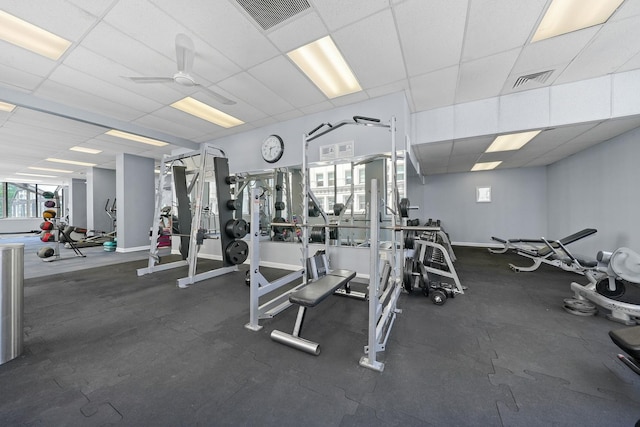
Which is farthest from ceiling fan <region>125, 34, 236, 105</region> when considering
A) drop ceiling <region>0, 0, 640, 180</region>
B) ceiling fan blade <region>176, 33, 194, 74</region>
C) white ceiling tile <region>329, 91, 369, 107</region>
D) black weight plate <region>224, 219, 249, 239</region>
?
white ceiling tile <region>329, 91, 369, 107</region>

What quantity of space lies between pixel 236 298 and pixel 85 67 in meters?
3.55


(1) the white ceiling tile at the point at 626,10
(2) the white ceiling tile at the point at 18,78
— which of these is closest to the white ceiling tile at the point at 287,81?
(2) the white ceiling tile at the point at 18,78

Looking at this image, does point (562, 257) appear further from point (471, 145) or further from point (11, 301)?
point (11, 301)

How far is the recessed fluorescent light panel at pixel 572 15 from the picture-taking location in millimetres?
2076

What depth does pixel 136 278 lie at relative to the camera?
4.01m

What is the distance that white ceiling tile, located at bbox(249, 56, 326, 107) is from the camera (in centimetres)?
293

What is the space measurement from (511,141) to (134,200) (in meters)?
9.81

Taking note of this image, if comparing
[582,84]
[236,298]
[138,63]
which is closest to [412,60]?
[582,84]

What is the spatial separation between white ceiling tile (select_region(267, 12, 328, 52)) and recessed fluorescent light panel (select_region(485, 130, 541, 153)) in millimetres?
3770

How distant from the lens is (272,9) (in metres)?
2.09

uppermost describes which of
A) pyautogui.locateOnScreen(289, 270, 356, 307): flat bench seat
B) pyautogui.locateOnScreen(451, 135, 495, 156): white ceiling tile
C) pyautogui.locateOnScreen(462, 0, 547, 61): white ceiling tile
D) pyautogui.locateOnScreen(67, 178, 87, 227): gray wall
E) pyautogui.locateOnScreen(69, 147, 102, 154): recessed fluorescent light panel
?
pyautogui.locateOnScreen(462, 0, 547, 61): white ceiling tile

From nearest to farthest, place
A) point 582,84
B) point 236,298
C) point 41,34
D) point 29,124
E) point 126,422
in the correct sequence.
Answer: point 126,422 → point 41,34 → point 236,298 → point 582,84 → point 29,124

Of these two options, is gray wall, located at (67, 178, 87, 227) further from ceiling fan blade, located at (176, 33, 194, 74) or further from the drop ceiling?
ceiling fan blade, located at (176, 33, 194, 74)

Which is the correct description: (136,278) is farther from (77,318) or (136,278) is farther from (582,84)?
(582,84)
